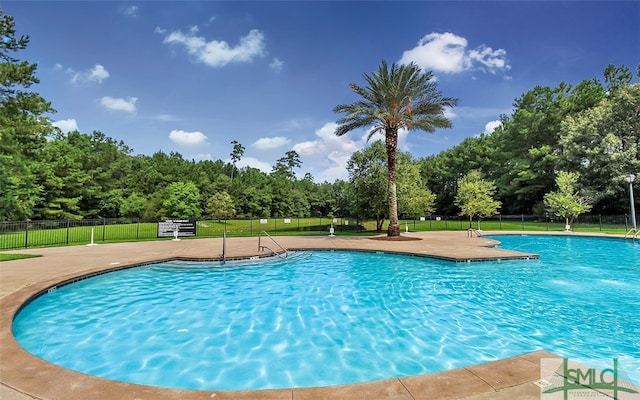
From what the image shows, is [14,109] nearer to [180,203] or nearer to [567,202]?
[180,203]

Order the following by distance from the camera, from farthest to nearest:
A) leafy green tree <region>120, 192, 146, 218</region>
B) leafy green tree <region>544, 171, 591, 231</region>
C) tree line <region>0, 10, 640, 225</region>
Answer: leafy green tree <region>120, 192, 146, 218</region>, leafy green tree <region>544, 171, 591, 231</region>, tree line <region>0, 10, 640, 225</region>

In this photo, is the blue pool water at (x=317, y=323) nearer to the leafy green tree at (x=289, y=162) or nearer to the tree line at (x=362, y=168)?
the tree line at (x=362, y=168)

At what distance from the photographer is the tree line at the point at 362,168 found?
2239cm

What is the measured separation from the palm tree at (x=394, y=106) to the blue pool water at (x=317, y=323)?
1140cm

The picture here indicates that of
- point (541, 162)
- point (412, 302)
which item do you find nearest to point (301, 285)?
point (412, 302)

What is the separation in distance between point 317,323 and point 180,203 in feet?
119

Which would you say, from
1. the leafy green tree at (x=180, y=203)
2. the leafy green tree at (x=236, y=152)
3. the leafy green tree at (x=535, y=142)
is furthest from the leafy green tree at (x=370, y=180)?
the leafy green tree at (x=236, y=152)

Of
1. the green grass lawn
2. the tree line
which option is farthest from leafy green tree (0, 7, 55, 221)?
the green grass lawn

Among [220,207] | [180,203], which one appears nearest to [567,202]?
[220,207]

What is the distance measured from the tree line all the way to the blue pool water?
15.3 m

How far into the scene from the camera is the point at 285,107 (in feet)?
96.9

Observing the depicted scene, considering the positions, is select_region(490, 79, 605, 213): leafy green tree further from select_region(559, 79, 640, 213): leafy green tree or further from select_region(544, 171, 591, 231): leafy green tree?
select_region(544, 171, 591, 231): leafy green tree

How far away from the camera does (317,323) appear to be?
6.04 m

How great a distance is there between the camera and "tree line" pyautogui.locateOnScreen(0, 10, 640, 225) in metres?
22.4
